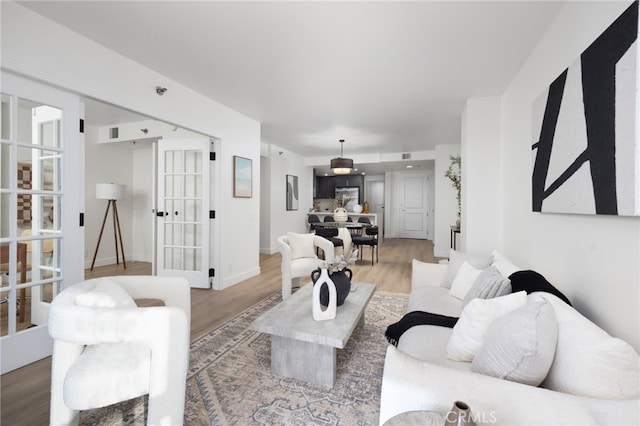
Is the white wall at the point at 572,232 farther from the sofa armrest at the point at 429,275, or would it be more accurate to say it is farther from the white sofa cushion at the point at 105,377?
the white sofa cushion at the point at 105,377

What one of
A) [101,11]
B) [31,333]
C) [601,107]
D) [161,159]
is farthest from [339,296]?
[161,159]

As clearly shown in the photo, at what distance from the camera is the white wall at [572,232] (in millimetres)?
1249

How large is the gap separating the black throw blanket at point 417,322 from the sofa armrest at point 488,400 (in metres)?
0.92

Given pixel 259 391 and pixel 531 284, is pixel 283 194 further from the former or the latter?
pixel 531 284

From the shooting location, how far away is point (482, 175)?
3.52m

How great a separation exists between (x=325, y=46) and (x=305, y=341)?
2.28 m

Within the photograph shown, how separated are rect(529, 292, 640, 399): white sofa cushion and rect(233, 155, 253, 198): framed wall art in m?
3.84

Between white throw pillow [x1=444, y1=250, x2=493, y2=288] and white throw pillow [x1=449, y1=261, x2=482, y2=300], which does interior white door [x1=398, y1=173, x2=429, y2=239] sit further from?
white throw pillow [x1=449, y1=261, x2=482, y2=300]

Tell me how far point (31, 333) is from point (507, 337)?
2.99m

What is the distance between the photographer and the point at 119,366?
4.22ft

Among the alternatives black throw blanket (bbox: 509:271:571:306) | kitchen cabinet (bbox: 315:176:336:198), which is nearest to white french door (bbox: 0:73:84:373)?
black throw blanket (bbox: 509:271:571:306)

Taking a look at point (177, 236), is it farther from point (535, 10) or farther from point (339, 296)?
point (535, 10)

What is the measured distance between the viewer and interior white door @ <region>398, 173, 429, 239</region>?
9.48 meters

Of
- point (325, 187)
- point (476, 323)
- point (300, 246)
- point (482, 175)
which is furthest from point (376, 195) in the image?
point (476, 323)
